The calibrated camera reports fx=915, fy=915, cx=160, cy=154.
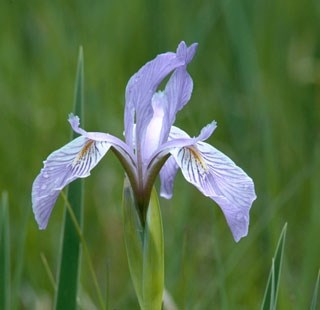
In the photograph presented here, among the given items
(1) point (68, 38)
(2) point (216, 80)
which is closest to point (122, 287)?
(2) point (216, 80)

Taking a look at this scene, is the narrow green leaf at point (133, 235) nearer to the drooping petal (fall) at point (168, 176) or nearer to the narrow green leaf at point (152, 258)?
the narrow green leaf at point (152, 258)

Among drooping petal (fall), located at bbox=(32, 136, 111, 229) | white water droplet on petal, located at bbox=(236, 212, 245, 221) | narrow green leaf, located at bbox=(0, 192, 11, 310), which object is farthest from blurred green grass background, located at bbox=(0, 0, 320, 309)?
white water droplet on petal, located at bbox=(236, 212, 245, 221)

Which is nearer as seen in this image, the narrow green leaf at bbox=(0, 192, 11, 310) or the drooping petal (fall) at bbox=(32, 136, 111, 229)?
the drooping petal (fall) at bbox=(32, 136, 111, 229)

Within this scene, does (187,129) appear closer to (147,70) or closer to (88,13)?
(88,13)

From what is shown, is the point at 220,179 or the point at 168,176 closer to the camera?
the point at 220,179

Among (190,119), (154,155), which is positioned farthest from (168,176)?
(190,119)

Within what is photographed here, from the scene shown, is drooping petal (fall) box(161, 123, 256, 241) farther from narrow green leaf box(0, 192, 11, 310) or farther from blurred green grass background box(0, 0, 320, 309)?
blurred green grass background box(0, 0, 320, 309)

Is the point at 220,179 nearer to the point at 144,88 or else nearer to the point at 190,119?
the point at 144,88

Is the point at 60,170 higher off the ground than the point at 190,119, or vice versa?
the point at 190,119
